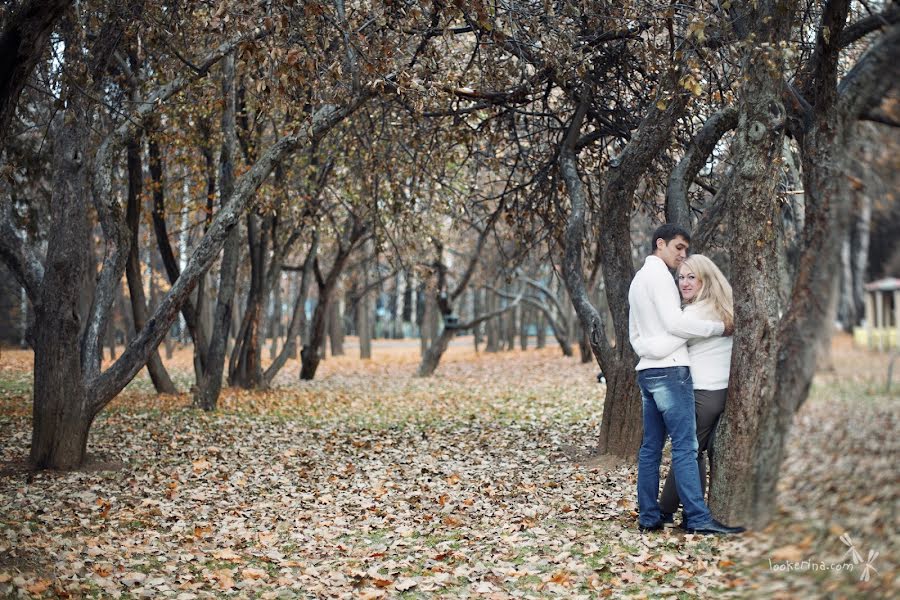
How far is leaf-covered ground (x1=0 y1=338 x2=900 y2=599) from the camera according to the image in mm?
3383

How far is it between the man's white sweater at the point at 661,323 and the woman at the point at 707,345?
81 mm

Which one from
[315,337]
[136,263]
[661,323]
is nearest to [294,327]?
[315,337]

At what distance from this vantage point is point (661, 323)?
608 cm

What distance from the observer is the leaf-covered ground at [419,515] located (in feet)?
11.1

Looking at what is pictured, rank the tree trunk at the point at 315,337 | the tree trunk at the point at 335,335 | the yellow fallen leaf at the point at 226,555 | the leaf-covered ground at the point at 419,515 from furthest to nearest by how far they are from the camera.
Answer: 1. the tree trunk at the point at 335,335
2. the tree trunk at the point at 315,337
3. the yellow fallen leaf at the point at 226,555
4. the leaf-covered ground at the point at 419,515

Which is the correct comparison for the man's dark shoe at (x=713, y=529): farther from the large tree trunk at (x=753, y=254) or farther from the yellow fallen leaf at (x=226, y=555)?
the yellow fallen leaf at (x=226, y=555)

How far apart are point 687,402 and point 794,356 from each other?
2.02 meters

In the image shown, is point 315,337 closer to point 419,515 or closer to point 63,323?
point 63,323

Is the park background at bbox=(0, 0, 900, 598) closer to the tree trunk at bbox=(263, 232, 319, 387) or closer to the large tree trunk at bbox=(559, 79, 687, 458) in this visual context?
the large tree trunk at bbox=(559, 79, 687, 458)

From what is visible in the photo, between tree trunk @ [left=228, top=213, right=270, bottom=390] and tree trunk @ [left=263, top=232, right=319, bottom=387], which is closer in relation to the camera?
tree trunk @ [left=228, top=213, right=270, bottom=390]

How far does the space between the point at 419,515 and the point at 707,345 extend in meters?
2.91

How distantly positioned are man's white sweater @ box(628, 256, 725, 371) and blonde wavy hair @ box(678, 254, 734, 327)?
10 cm

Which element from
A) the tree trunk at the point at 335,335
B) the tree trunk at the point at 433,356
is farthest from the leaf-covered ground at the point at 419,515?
the tree trunk at the point at 335,335

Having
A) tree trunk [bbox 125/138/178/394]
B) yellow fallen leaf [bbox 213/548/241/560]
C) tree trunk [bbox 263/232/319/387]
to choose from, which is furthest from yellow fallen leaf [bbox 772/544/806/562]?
tree trunk [bbox 263/232/319/387]
